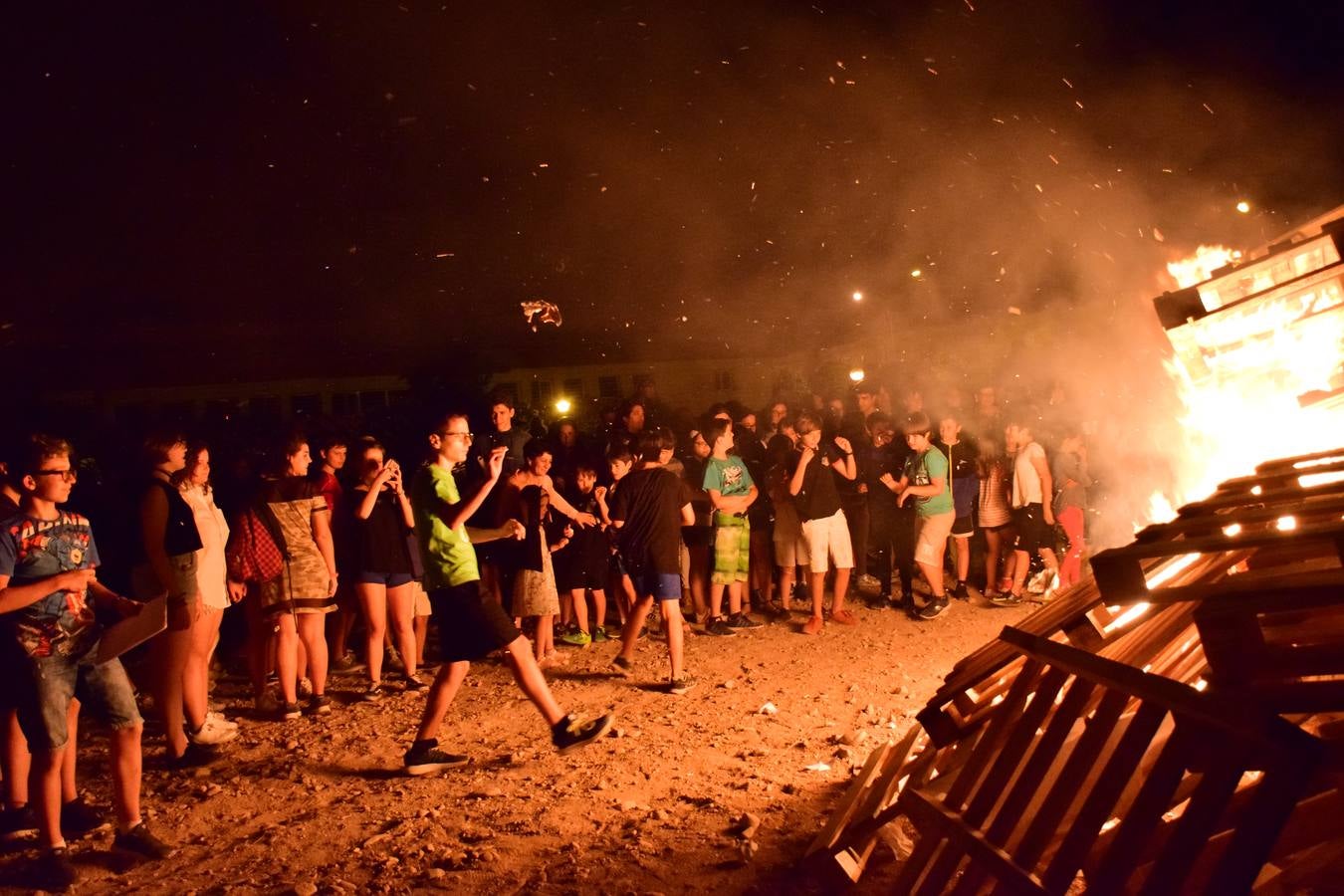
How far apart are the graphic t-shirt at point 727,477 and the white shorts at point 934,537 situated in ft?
6.28

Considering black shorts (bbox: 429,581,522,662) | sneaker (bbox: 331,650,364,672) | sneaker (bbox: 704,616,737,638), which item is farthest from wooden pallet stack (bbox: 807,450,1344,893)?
sneaker (bbox: 331,650,364,672)

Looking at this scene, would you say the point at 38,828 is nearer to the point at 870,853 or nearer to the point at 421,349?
the point at 870,853

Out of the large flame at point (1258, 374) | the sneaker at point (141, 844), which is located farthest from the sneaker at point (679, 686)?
the large flame at point (1258, 374)

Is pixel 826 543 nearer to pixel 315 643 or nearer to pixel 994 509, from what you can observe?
pixel 994 509

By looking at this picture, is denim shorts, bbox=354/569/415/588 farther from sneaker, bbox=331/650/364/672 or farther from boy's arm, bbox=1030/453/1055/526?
boy's arm, bbox=1030/453/1055/526

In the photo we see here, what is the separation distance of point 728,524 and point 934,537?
85.4 inches

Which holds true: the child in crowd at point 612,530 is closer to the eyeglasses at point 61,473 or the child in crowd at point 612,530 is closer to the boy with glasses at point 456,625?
the boy with glasses at point 456,625

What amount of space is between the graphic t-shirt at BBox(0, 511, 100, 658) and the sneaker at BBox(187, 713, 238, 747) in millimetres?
1588

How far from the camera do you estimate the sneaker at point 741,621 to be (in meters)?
8.15

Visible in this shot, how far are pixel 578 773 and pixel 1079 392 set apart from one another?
9.05m

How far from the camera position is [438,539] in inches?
191

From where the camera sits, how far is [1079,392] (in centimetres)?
1091

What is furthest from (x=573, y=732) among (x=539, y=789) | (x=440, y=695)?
(x=440, y=695)

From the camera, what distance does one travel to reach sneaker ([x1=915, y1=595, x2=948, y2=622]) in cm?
818
